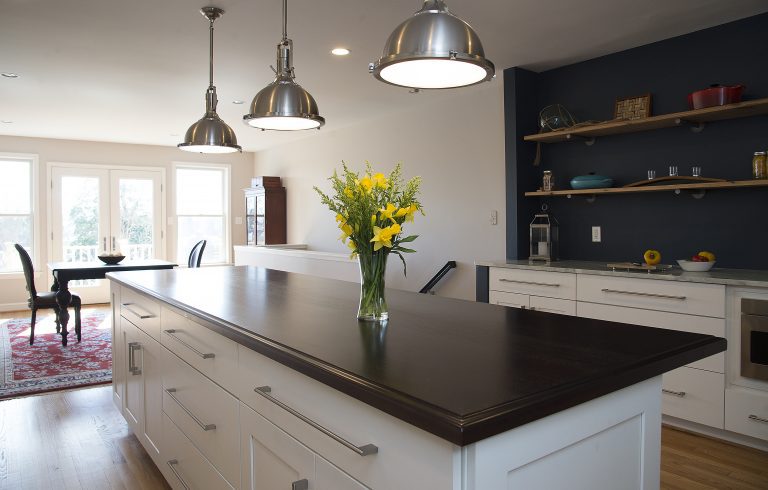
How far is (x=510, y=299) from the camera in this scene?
4000 mm

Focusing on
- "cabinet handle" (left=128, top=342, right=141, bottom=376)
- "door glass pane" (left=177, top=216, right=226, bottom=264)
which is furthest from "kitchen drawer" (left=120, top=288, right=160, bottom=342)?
"door glass pane" (left=177, top=216, right=226, bottom=264)

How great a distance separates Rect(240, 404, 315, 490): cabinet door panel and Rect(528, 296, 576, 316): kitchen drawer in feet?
8.09

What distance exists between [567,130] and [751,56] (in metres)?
1.17

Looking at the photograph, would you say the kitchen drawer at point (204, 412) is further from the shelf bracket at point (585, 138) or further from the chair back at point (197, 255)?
the chair back at point (197, 255)

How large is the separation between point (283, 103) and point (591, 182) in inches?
101

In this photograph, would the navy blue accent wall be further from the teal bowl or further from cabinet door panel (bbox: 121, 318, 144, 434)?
cabinet door panel (bbox: 121, 318, 144, 434)

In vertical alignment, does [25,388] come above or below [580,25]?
below

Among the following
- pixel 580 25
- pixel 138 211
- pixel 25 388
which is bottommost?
pixel 25 388

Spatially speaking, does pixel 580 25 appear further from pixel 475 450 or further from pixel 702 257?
pixel 475 450

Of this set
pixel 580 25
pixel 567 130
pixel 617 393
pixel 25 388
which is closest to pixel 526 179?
pixel 567 130

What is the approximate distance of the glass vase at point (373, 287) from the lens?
5.51 feet

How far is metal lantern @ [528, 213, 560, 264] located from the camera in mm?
4195

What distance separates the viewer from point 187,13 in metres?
3.31

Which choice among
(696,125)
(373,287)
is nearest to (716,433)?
(696,125)
